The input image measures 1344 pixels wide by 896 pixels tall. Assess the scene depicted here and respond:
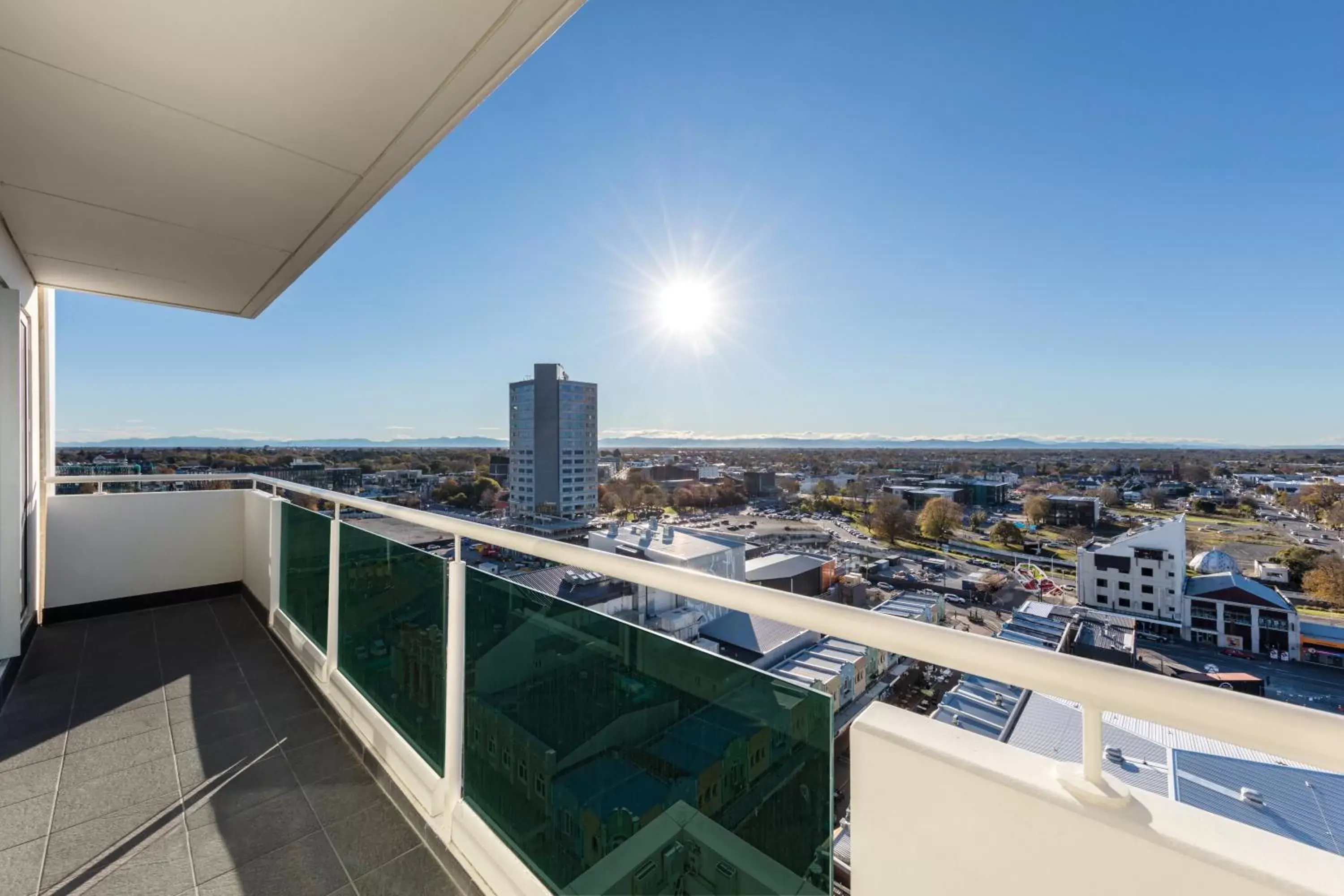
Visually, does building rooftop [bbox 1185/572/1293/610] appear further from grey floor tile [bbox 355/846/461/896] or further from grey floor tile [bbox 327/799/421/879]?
grey floor tile [bbox 327/799/421/879]

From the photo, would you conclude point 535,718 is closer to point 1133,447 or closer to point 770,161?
point 1133,447

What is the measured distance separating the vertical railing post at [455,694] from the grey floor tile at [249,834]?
56 cm

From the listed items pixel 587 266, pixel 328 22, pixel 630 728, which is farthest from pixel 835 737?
pixel 587 266

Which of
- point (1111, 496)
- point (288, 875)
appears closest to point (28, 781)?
point (288, 875)

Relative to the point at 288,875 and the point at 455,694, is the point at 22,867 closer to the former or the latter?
the point at 288,875

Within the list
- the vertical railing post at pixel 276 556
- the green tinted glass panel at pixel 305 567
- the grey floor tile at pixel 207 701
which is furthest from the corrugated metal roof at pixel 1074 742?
the vertical railing post at pixel 276 556

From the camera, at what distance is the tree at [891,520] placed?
7.18 metres

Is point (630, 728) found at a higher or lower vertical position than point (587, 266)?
lower

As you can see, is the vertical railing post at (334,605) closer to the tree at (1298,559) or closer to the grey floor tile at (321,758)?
the grey floor tile at (321,758)

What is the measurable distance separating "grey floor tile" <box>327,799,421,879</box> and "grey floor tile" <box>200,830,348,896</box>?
3cm

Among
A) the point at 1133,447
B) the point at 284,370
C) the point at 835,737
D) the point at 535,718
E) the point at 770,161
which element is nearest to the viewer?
the point at 835,737

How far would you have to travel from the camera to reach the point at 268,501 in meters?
3.90

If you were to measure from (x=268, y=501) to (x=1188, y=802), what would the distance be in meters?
4.87

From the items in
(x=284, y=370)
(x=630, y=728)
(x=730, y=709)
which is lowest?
(x=630, y=728)
